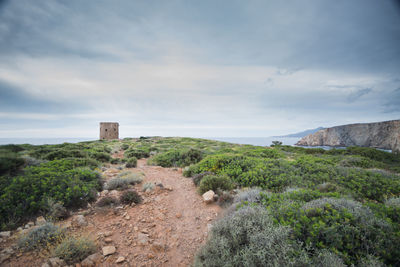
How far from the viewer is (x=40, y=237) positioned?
336cm

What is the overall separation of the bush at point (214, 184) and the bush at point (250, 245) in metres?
2.62

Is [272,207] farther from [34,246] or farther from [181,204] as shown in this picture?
[34,246]

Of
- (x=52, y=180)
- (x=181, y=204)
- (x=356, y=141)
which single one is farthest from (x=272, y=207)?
(x=356, y=141)

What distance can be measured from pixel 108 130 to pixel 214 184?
106ft

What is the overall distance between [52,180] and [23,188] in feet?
2.20

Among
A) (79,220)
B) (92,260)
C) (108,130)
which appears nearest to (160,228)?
(92,260)

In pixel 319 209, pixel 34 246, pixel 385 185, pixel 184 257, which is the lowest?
pixel 184 257

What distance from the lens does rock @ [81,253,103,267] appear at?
3007 mm

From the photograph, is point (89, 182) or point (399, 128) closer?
point (89, 182)

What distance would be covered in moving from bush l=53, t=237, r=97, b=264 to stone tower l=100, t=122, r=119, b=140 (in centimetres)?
3269

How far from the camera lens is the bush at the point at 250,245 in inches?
94.3

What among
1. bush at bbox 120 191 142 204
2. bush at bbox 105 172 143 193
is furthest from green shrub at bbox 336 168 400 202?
bush at bbox 105 172 143 193

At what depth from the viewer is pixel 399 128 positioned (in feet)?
71.3

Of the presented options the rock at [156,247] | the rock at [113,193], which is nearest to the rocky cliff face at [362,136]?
the rock at [156,247]
